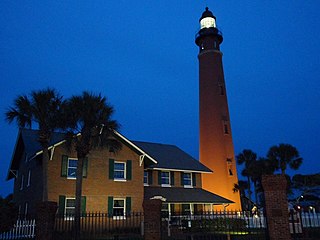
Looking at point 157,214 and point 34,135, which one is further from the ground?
point 34,135

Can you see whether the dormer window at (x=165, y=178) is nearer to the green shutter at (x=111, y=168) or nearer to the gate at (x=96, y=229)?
the gate at (x=96, y=229)

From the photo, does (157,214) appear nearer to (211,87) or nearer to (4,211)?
(4,211)

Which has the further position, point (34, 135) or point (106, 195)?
point (34, 135)

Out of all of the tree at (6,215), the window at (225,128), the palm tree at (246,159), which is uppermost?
the window at (225,128)

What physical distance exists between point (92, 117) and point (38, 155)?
5.93 metres

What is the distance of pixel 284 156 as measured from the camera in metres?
34.9

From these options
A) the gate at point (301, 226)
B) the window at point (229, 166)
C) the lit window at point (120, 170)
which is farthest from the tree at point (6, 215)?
the window at point (229, 166)

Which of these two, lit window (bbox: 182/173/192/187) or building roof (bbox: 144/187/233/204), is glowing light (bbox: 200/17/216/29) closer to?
lit window (bbox: 182/173/192/187)

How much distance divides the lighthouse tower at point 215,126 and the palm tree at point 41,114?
1888 cm

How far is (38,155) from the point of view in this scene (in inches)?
957

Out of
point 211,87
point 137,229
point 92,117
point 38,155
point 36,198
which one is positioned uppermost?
point 211,87

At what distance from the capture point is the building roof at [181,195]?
27.8 metres

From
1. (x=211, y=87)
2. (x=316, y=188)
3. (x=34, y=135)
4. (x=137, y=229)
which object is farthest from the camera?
(x=316, y=188)

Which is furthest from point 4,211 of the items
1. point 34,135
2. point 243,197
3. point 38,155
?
point 243,197
